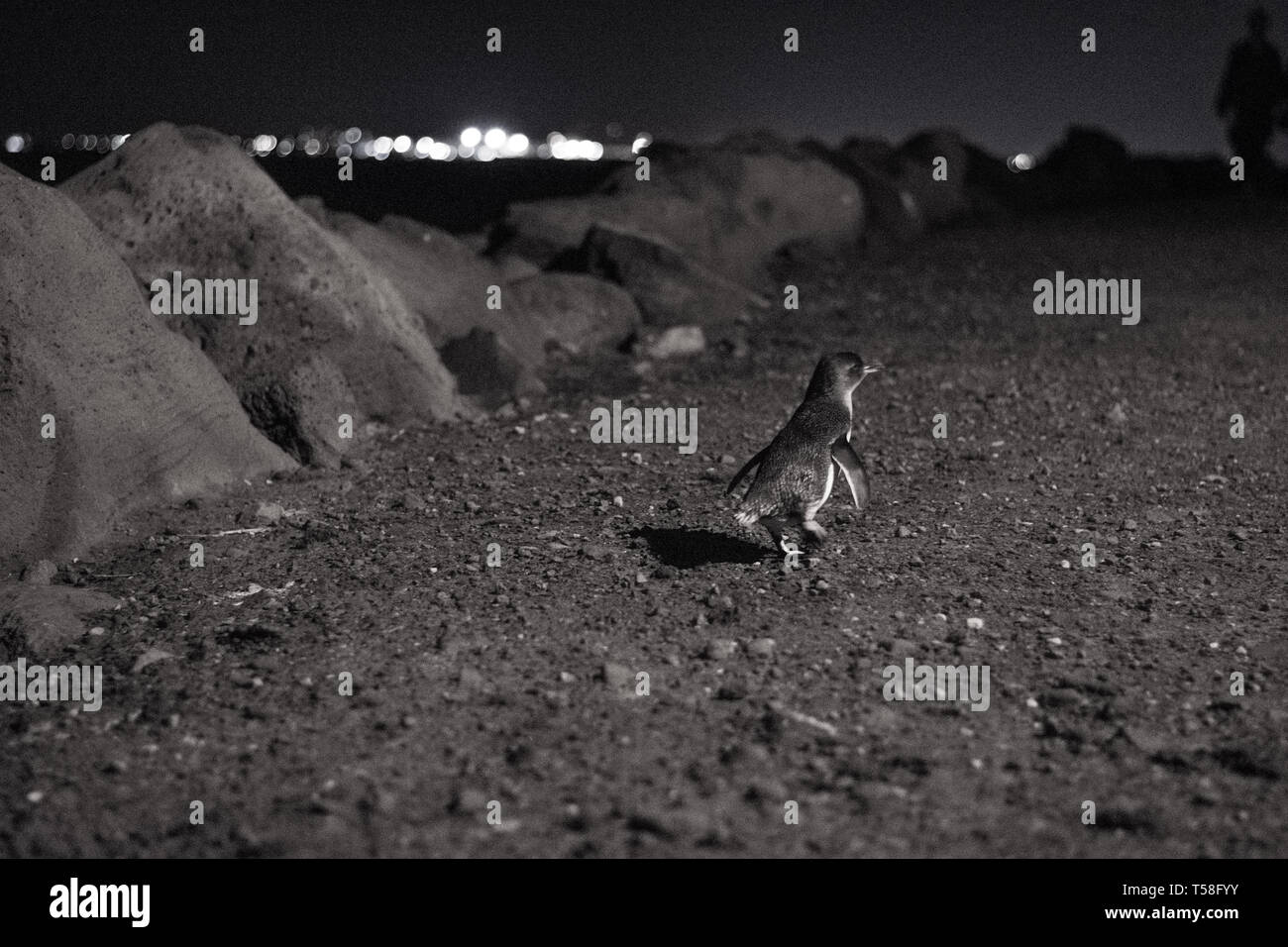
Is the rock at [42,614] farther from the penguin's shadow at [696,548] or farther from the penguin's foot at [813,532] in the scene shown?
the penguin's foot at [813,532]

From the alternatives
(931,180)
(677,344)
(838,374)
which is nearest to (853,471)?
(838,374)

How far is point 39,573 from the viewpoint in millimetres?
6453

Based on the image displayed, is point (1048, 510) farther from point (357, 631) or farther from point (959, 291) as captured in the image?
point (959, 291)

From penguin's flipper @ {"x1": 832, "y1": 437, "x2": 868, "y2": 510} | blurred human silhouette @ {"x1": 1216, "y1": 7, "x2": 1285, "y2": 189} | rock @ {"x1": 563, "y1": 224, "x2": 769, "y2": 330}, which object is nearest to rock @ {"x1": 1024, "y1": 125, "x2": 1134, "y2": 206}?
blurred human silhouette @ {"x1": 1216, "y1": 7, "x2": 1285, "y2": 189}

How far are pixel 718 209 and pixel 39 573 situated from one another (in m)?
13.1

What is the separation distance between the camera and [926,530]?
726 cm

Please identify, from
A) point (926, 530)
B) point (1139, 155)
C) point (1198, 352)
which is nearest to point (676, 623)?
point (926, 530)

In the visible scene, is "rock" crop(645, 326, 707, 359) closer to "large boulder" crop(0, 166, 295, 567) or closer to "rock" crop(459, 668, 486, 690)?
"large boulder" crop(0, 166, 295, 567)

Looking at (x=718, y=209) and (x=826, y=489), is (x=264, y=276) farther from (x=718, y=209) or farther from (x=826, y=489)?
(x=718, y=209)

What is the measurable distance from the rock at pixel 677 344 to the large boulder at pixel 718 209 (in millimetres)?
3108

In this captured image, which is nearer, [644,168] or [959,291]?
[959,291]

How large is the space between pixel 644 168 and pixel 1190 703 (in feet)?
45.0

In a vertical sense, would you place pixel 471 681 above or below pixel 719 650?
below

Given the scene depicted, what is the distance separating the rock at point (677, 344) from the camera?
513 inches
